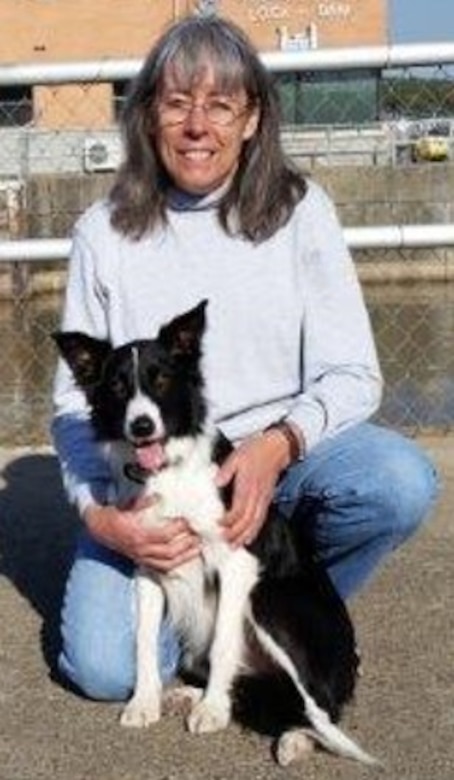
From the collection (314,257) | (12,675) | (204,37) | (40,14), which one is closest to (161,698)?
(12,675)

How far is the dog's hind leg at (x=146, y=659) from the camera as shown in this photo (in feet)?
13.4

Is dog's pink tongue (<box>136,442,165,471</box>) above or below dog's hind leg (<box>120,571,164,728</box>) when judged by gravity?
above

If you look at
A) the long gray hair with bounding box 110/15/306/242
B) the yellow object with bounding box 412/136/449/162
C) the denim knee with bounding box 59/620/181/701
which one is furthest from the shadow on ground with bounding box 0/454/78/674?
the yellow object with bounding box 412/136/449/162

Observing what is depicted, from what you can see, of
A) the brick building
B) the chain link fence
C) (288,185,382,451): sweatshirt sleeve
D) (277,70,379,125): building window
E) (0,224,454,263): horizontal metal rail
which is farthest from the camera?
the brick building

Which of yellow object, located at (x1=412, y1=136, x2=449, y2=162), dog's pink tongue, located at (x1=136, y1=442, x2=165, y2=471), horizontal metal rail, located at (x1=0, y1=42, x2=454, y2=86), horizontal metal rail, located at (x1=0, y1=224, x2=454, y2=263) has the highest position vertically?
horizontal metal rail, located at (x1=0, y1=42, x2=454, y2=86)

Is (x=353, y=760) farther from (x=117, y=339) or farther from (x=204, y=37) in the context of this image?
(x=204, y=37)

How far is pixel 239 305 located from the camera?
14.5 feet

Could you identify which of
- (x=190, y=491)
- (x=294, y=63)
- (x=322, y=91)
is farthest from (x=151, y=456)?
(x=322, y=91)

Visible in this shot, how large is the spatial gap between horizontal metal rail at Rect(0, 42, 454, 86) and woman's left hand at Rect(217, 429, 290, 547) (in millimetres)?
2758

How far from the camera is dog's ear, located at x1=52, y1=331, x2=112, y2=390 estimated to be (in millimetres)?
3861

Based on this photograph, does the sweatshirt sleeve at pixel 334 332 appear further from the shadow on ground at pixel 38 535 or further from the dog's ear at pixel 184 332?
the shadow on ground at pixel 38 535

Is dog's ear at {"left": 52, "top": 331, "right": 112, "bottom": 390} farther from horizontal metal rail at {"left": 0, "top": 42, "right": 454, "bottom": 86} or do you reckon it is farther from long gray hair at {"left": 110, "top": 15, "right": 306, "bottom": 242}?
horizontal metal rail at {"left": 0, "top": 42, "right": 454, "bottom": 86}

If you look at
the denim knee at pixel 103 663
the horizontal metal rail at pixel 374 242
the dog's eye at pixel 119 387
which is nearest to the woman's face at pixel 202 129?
the dog's eye at pixel 119 387

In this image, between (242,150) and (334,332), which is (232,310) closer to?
(334,332)
